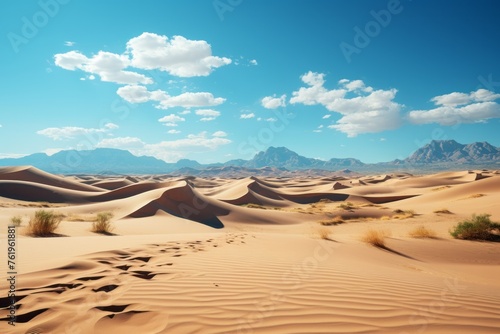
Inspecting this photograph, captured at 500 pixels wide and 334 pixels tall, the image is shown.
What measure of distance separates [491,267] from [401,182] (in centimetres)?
4909

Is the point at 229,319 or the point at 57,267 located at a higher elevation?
the point at 57,267

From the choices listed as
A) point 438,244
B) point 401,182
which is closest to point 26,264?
point 438,244

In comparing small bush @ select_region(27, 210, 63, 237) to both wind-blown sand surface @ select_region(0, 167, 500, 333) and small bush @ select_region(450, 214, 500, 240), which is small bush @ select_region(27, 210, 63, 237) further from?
small bush @ select_region(450, 214, 500, 240)

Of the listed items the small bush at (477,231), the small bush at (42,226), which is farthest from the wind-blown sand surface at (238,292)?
the small bush at (42,226)

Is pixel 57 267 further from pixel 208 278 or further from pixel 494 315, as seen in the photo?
pixel 494 315

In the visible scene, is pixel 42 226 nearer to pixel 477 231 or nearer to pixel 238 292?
pixel 238 292

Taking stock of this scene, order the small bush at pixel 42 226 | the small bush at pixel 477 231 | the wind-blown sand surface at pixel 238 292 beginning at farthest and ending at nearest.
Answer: the small bush at pixel 477 231 < the small bush at pixel 42 226 < the wind-blown sand surface at pixel 238 292

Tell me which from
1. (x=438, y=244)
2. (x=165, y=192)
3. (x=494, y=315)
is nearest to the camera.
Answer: (x=494, y=315)

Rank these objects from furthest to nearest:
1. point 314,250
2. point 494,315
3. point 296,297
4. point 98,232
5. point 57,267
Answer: point 98,232
point 314,250
point 57,267
point 296,297
point 494,315

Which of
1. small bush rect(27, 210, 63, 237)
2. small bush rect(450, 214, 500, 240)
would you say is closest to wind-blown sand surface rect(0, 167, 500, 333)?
small bush rect(450, 214, 500, 240)

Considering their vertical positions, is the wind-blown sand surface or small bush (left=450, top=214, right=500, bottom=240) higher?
the wind-blown sand surface

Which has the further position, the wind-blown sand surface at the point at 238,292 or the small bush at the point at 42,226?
the small bush at the point at 42,226

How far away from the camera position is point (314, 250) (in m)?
7.41

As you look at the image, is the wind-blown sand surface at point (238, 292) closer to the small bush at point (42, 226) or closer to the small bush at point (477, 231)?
the small bush at point (477, 231)
